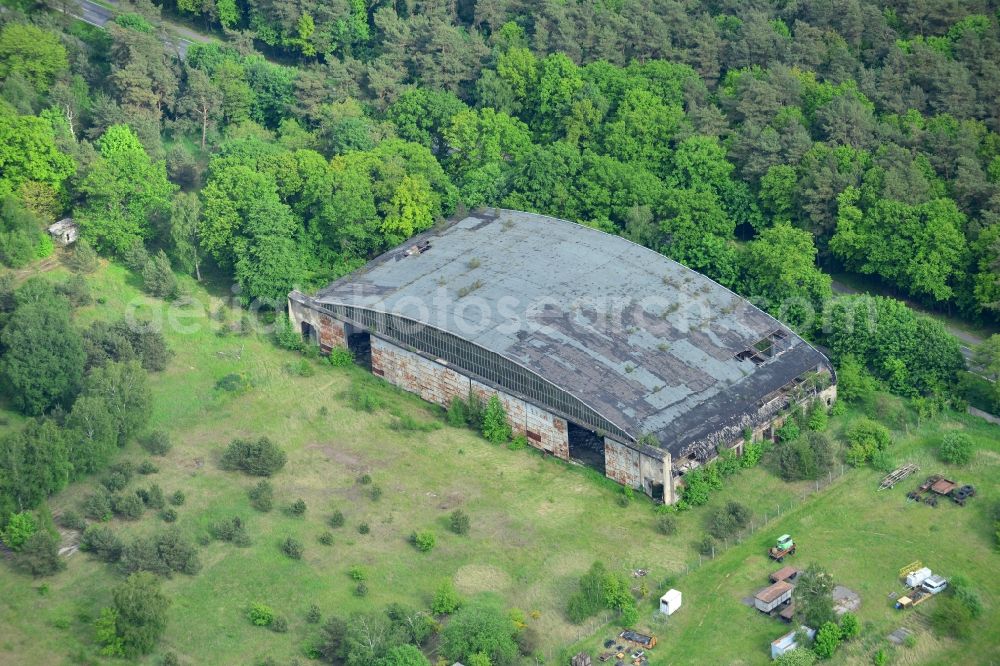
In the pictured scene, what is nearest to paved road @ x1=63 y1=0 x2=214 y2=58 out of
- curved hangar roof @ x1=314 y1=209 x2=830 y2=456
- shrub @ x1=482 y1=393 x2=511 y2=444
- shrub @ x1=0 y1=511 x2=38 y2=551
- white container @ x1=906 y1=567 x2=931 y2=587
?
curved hangar roof @ x1=314 y1=209 x2=830 y2=456

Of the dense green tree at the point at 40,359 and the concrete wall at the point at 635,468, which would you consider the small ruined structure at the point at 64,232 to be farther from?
the concrete wall at the point at 635,468

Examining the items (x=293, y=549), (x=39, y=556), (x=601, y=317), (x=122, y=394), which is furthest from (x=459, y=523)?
(x=39, y=556)

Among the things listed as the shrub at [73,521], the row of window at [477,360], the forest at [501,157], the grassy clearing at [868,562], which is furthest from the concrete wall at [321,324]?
the grassy clearing at [868,562]

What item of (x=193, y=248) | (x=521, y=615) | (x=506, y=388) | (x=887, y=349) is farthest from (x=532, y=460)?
(x=193, y=248)

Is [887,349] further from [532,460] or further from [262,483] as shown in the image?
[262,483]

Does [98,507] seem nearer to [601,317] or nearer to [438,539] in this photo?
[438,539]
